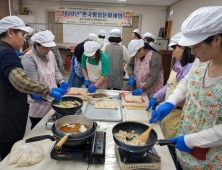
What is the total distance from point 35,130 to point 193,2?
4691 millimetres

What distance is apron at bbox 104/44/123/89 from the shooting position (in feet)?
9.29

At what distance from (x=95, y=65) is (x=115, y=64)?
0.63 m

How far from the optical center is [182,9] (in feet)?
15.7

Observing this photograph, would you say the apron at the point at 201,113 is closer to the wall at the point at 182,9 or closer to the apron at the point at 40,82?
the apron at the point at 40,82

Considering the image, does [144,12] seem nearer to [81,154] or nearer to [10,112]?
[10,112]

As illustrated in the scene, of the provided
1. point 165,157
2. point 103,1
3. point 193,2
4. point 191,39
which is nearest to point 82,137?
point 165,157

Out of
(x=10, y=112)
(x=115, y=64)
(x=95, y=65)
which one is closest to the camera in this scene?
(x=10, y=112)

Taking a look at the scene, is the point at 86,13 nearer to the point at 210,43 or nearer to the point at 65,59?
the point at 65,59

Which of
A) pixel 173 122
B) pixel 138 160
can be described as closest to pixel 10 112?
pixel 138 160

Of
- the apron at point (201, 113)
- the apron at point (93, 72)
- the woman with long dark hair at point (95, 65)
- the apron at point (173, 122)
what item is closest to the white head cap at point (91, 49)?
the woman with long dark hair at point (95, 65)

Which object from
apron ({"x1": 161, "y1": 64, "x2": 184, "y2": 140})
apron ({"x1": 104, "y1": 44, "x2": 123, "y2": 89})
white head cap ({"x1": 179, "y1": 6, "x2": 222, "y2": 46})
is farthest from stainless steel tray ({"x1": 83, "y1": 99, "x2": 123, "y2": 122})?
apron ({"x1": 104, "y1": 44, "x2": 123, "y2": 89})

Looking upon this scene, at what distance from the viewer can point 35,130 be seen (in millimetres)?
1314

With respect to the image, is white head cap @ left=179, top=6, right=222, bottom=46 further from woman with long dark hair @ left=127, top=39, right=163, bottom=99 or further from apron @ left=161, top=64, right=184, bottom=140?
woman with long dark hair @ left=127, top=39, right=163, bottom=99

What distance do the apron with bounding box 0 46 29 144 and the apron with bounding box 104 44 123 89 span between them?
1.70m
